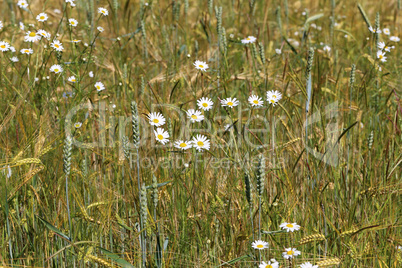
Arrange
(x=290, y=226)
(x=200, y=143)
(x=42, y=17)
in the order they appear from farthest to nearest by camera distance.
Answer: (x=42, y=17)
(x=200, y=143)
(x=290, y=226)

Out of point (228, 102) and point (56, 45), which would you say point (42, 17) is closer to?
point (56, 45)

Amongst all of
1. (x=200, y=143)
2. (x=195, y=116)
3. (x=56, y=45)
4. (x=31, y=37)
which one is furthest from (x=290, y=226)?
(x=31, y=37)

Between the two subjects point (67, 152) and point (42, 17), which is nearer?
point (67, 152)

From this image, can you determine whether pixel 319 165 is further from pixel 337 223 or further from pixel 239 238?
pixel 239 238

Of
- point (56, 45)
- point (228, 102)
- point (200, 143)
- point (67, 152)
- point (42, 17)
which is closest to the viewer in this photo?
point (67, 152)

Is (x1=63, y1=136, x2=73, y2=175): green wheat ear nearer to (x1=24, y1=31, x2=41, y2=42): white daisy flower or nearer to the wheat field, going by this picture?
the wheat field

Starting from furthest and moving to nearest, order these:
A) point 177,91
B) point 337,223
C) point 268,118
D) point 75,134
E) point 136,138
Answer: point 177,91 < point 268,118 < point 75,134 < point 337,223 < point 136,138

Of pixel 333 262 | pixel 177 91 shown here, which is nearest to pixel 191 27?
pixel 177 91

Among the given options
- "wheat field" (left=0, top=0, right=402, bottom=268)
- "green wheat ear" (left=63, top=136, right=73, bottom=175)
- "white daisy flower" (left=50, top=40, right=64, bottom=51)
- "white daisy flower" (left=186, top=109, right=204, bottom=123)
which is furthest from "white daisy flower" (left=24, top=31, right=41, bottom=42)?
"green wheat ear" (left=63, top=136, right=73, bottom=175)

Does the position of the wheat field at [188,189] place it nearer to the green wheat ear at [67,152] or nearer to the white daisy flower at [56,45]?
the green wheat ear at [67,152]

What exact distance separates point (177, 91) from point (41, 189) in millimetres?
1054

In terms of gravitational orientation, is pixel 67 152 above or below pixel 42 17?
below

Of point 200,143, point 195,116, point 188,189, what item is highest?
point 195,116

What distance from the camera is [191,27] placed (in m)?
3.99
